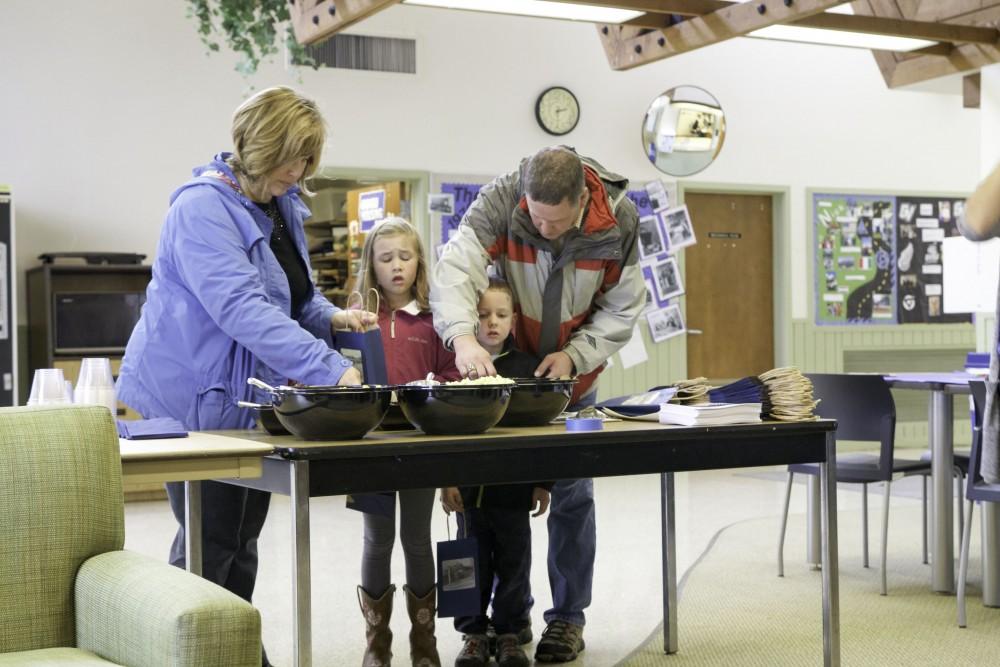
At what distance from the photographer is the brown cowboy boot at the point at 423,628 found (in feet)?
10.8

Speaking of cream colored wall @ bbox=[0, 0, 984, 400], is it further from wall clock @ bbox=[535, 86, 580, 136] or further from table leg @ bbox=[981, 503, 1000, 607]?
table leg @ bbox=[981, 503, 1000, 607]

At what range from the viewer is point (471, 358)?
9.98ft

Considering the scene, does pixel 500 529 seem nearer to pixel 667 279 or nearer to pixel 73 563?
pixel 73 563

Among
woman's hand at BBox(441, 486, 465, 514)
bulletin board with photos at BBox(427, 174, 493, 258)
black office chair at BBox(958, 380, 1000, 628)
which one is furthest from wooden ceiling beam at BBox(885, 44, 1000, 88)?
woman's hand at BBox(441, 486, 465, 514)

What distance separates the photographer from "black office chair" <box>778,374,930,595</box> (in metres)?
4.49

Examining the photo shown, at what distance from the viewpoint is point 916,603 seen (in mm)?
4266

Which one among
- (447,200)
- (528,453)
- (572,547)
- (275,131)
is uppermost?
(447,200)

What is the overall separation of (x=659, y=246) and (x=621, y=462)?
605 centimetres

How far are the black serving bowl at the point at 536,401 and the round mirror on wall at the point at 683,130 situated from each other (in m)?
5.82

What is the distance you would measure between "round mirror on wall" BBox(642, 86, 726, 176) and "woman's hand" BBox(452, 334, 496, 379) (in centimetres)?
→ 564

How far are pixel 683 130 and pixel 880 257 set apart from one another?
204 cm

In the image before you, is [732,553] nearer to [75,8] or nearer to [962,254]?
[962,254]

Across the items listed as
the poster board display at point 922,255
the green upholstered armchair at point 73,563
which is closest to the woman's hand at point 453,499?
the green upholstered armchair at point 73,563

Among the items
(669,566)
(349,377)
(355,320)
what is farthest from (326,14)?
(349,377)
